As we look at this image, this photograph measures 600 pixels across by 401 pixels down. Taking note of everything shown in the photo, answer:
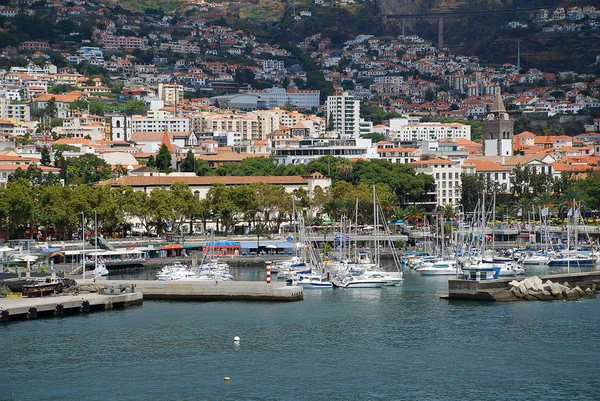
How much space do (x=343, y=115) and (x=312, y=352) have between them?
11564cm

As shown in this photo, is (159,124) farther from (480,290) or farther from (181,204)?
(480,290)

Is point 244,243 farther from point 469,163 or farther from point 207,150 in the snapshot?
point 207,150

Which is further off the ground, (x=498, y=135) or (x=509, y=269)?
(x=498, y=135)

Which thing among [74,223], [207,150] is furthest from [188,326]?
[207,150]

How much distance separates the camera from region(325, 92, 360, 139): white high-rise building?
502 feet

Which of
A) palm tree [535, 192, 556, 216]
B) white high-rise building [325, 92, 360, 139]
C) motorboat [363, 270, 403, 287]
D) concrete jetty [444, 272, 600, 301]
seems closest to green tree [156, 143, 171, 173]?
palm tree [535, 192, 556, 216]

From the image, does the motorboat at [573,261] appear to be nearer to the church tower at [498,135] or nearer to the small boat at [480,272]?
the small boat at [480,272]

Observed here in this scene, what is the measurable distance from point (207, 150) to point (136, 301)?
74558mm

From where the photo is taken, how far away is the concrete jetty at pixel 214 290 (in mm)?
50562

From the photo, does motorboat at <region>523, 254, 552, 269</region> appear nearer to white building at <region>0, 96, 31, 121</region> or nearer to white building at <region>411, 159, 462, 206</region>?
white building at <region>411, 159, 462, 206</region>

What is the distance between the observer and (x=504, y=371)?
3728cm

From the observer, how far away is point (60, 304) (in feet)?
152

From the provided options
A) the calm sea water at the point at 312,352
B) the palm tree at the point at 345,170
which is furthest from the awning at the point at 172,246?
the palm tree at the point at 345,170

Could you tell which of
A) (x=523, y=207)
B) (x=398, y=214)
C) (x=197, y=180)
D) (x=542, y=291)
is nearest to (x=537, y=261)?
(x=542, y=291)
